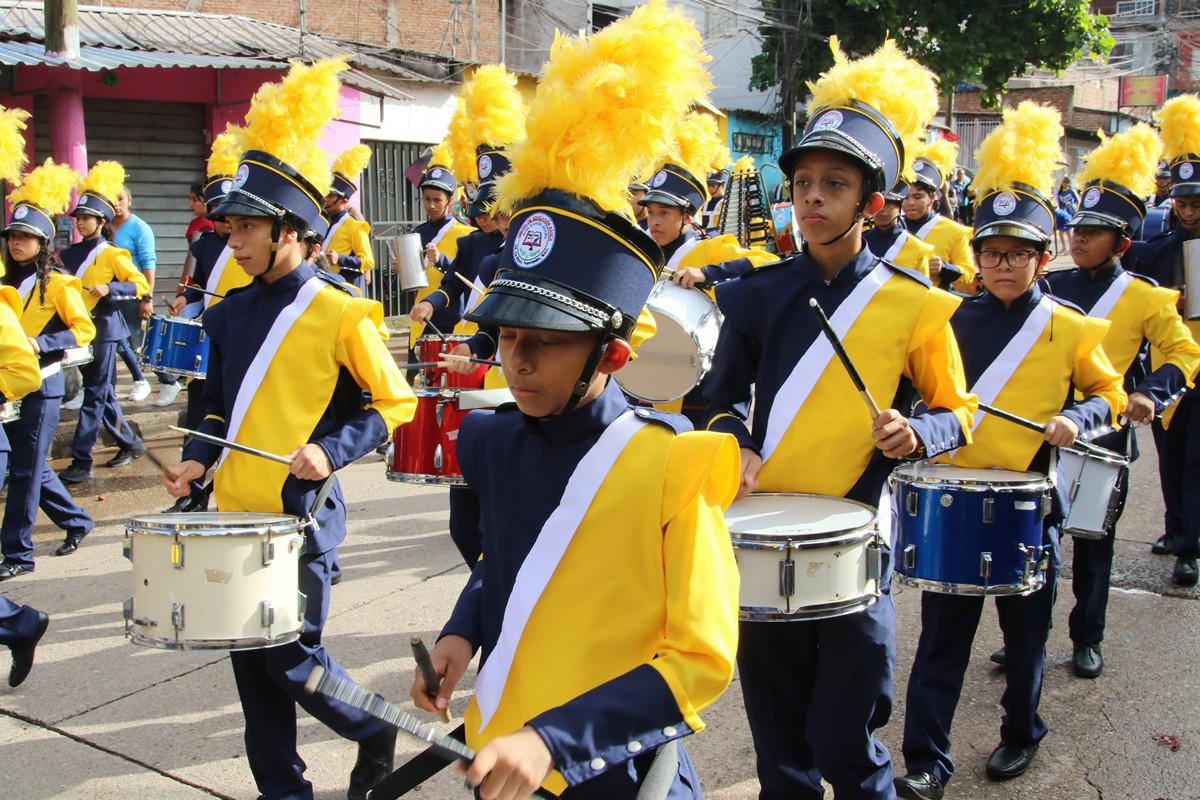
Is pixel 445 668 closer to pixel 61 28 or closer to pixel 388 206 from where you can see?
pixel 61 28

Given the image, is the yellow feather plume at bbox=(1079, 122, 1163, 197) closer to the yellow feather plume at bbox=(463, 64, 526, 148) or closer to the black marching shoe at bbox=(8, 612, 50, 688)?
the yellow feather plume at bbox=(463, 64, 526, 148)

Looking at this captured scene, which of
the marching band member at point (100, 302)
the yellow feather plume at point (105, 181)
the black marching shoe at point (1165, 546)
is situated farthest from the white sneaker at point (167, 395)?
the black marching shoe at point (1165, 546)

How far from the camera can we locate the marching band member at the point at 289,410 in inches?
165

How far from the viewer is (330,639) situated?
20.0 feet

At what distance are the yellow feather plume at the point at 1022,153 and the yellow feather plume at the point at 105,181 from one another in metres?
7.73

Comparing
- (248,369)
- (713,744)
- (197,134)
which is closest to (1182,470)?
(713,744)

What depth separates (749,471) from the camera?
3631 millimetres

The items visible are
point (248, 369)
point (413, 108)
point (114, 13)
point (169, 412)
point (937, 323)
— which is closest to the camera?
point (937, 323)

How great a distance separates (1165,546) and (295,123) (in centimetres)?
598

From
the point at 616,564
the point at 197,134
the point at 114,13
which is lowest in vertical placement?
the point at 616,564

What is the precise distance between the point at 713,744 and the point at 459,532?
171cm

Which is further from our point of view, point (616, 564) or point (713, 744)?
point (713, 744)

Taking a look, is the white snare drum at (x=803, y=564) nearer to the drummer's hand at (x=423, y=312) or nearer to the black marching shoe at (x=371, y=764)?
the black marching shoe at (x=371, y=764)

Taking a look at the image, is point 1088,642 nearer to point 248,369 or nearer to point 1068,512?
point 1068,512
